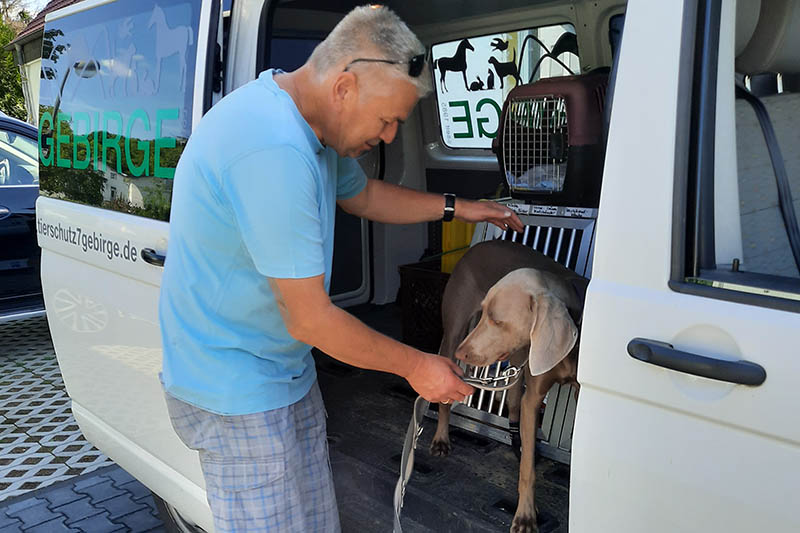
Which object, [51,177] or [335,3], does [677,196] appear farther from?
[51,177]

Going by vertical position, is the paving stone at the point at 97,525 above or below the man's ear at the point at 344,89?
below

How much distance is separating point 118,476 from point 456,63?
301 centimetres

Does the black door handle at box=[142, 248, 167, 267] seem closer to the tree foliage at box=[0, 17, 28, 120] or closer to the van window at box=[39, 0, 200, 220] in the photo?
the van window at box=[39, 0, 200, 220]

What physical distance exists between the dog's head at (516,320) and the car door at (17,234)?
498cm

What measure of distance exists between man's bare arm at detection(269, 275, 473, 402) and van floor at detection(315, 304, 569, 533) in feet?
2.87

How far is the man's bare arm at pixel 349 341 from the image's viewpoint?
5.53ft

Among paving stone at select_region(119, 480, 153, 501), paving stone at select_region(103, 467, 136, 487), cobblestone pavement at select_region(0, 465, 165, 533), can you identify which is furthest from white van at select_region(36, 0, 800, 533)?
paving stone at select_region(103, 467, 136, 487)

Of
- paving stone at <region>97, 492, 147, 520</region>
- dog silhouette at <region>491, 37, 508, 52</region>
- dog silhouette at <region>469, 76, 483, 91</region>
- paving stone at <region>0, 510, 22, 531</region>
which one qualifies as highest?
dog silhouette at <region>491, 37, 508, 52</region>

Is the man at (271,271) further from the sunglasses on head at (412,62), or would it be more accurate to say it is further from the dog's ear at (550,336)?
the dog's ear at (550,336)

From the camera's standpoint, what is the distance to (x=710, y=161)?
148 centimetres

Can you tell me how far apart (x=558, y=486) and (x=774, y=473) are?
1.62 metres

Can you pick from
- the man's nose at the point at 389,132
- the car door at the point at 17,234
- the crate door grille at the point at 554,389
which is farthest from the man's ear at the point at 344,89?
the car door at the point at 17,234

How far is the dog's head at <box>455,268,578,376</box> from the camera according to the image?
218cm

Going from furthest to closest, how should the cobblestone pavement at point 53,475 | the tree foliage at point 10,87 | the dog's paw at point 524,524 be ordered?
1. the tree foliage at point 10,87
2. the cobblestone pavement at point 53,475
3. the dog's paw at point 524,524
